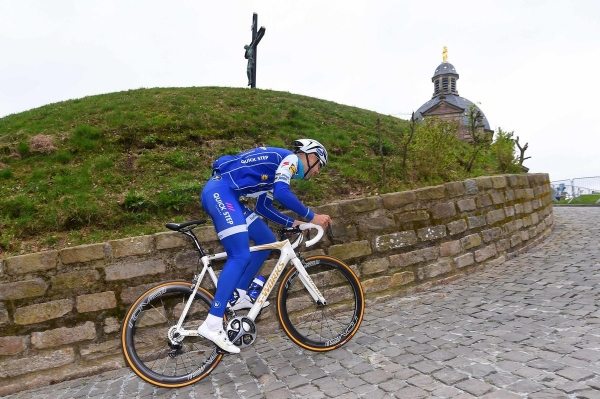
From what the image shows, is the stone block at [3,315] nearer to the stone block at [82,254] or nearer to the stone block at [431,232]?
the stone block at [82,254]

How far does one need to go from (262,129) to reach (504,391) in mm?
7447

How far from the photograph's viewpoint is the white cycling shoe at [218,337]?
3844 mm

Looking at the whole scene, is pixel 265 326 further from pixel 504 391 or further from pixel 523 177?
pixel 523 177

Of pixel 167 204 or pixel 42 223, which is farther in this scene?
pixel 167 204

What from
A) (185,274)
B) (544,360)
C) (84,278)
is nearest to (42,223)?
(84,278)

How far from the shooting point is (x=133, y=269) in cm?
481

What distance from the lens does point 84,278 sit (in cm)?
466

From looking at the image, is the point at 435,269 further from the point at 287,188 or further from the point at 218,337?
the point at 218,337

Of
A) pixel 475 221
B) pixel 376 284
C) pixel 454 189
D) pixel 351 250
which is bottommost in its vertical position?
pixel 376 284

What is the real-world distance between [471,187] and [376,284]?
268cm

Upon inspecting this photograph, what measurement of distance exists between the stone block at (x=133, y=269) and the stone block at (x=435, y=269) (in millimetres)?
3738

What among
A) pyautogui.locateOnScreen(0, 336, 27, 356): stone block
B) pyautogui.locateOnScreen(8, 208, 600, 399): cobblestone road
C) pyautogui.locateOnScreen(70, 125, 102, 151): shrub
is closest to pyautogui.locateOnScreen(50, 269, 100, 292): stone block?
pyautogui.locateOnScreen(0, 336, 27, 356): stone block

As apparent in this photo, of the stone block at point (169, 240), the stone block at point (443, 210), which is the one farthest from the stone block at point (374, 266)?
the stone block at point (169, 240)

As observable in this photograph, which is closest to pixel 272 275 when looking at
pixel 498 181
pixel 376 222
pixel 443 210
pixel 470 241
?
pixel 376 222
